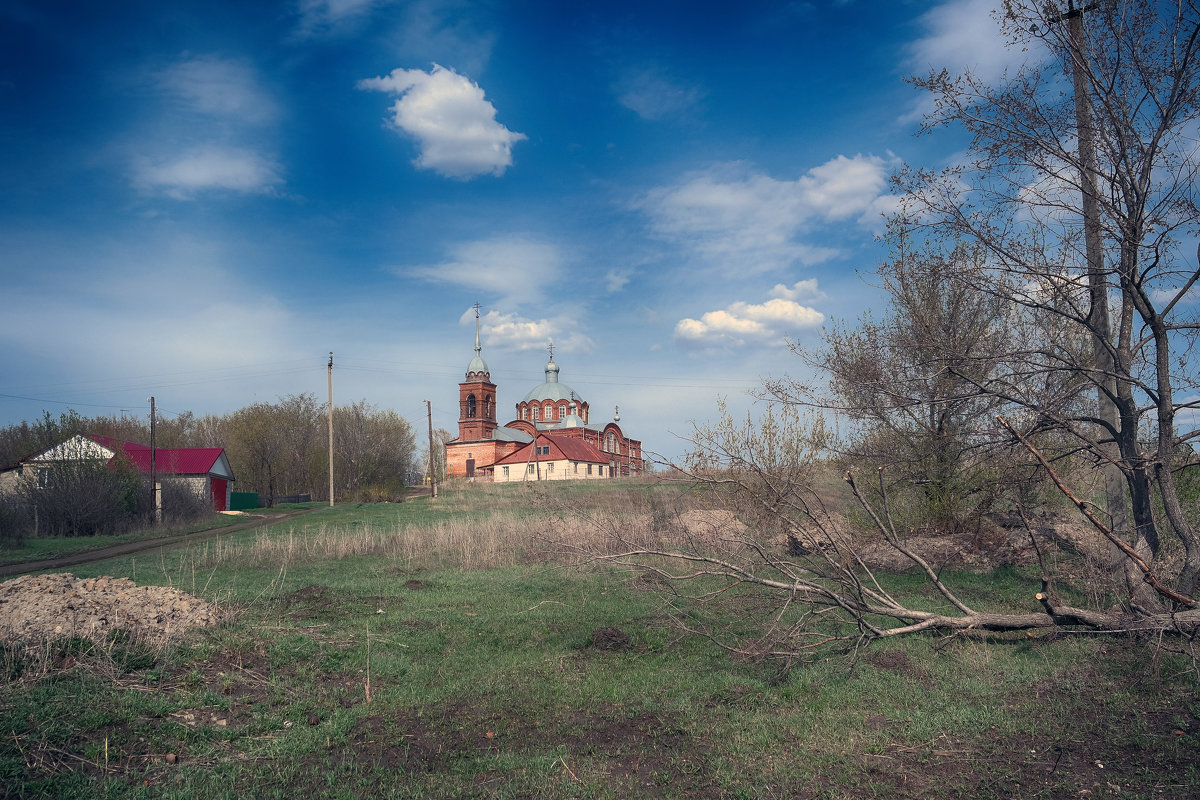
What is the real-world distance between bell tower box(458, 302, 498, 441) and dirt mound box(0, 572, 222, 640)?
55927mm

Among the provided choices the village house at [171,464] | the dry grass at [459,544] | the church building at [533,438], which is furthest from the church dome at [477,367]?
the dry grass at [459,544]

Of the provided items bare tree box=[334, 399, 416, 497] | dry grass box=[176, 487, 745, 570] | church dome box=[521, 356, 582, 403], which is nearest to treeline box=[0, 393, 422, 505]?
bare tree box=[334, 399, 416, 497]

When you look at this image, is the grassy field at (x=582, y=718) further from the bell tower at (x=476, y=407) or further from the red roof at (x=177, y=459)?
the bell tower at (x=476, y=407)

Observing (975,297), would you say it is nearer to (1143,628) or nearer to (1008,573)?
(1008,573)

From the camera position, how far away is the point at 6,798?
3838mm

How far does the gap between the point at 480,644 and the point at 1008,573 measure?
8.61 m

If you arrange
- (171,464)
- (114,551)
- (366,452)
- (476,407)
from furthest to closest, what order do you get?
(476,407) → (366,452) → (171,464) → (114,551)

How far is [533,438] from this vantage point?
2613 inches

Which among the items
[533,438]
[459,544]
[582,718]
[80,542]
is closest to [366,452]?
[533,438]

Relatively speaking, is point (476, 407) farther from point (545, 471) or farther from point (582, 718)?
point (582, 718)

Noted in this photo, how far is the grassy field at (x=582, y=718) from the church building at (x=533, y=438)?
153ft

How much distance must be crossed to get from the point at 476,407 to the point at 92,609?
58158mm

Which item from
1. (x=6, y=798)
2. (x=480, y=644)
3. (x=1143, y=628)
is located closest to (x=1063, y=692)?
(x=1143, y=628)

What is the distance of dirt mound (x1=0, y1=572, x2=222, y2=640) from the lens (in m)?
5.97
